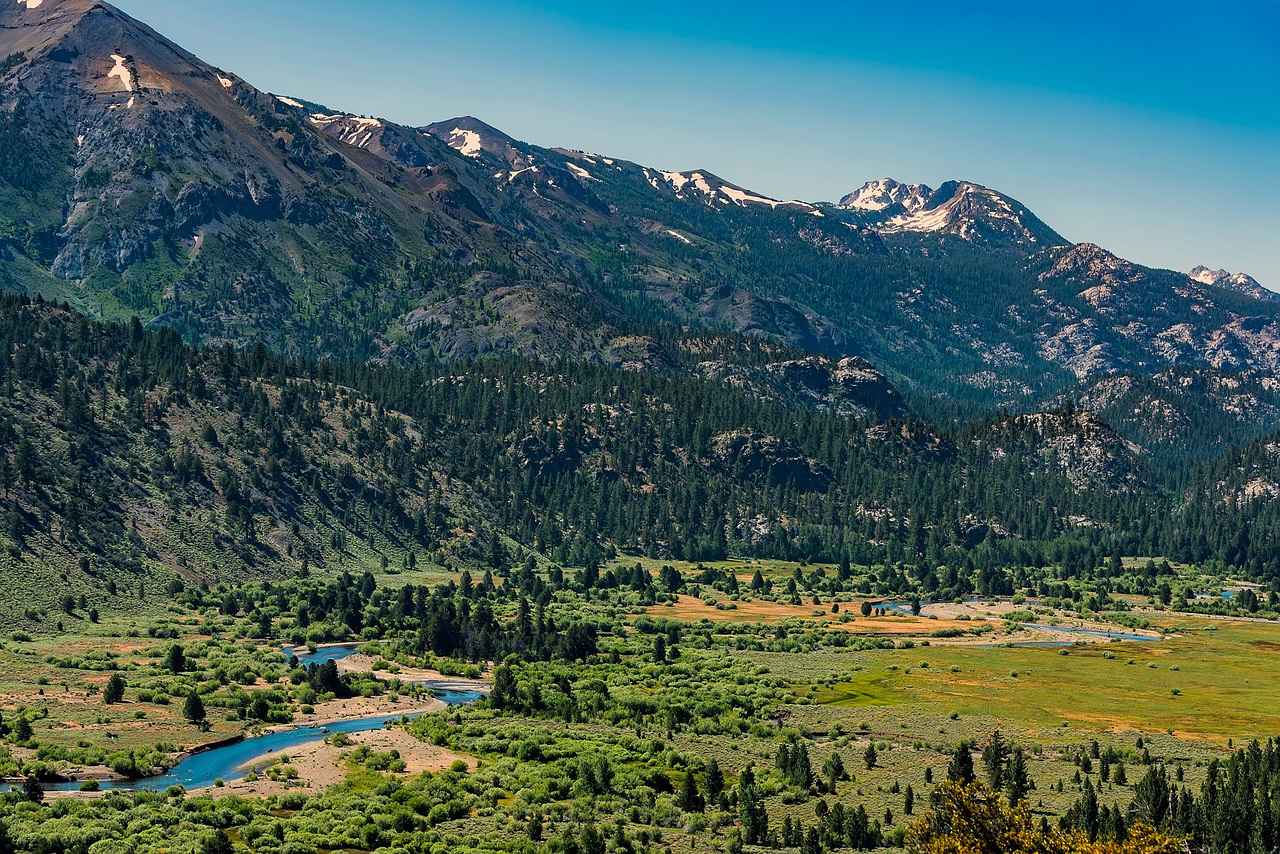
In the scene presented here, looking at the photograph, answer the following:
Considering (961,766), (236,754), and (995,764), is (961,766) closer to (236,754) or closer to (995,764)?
(995,764)

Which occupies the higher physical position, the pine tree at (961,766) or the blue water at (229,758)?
the pine tree at (961,766)

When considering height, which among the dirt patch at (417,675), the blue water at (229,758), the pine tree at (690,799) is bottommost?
the blue water at (229,758)

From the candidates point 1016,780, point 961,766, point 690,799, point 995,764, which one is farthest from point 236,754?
point 1016,780

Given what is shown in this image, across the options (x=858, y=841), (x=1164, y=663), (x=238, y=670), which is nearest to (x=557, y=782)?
(x=858, y=841)

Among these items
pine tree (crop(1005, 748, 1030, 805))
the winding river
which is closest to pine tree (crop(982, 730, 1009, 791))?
pine tree (crop(1005, 748, 1030, 805))

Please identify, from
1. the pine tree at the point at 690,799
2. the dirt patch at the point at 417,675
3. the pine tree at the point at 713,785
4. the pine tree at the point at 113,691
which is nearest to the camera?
the pine tree at the point at 690,799

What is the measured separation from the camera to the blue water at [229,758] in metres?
106

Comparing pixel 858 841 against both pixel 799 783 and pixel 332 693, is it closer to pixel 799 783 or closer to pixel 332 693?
pixel 799 783

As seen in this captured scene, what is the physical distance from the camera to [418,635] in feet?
617

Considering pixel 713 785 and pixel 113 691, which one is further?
pixel 113 691

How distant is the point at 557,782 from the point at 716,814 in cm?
1523

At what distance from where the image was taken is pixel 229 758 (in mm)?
118688

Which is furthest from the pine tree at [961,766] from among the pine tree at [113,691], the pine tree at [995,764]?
the pine tree at [113,691]

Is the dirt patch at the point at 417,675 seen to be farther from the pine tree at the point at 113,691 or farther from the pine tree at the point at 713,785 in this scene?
the pine tree at the point at 713,785
